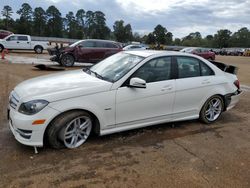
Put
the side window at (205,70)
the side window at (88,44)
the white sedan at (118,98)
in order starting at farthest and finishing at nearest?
1. the side window at (88,44)
2. the side window at (205,70)
3. the white sedan at (118,98)

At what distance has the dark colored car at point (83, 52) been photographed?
14.7 metres

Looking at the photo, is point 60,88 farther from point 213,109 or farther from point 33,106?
point 213,109

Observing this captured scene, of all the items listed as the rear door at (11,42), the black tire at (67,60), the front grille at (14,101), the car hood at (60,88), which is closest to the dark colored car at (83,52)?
the black tire at (67,60)

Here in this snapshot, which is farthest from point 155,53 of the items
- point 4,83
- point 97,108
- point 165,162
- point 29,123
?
point 4,83

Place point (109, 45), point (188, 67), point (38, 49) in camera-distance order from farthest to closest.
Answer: point (38, 49)
point (109, 45)
point (188, 67)

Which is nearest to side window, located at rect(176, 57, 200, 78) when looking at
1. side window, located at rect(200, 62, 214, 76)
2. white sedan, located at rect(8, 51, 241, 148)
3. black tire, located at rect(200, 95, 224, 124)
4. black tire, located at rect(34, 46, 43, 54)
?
white sedan, located at rect(8, 51, 241, 148)

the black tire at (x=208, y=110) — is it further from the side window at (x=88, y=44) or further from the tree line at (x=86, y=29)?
the tree line at (x=86, y=29)

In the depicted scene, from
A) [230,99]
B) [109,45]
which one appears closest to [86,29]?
[109,45]

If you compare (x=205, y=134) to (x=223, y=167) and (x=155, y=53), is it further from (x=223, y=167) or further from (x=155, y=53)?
(x=155, y=53)

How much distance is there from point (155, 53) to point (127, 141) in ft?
5.61

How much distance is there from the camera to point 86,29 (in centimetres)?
9988

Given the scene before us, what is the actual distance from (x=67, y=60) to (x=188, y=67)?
10.7 meters

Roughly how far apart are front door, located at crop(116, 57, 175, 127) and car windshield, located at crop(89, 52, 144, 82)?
21cm

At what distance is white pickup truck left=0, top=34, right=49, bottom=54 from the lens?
22297 mm
